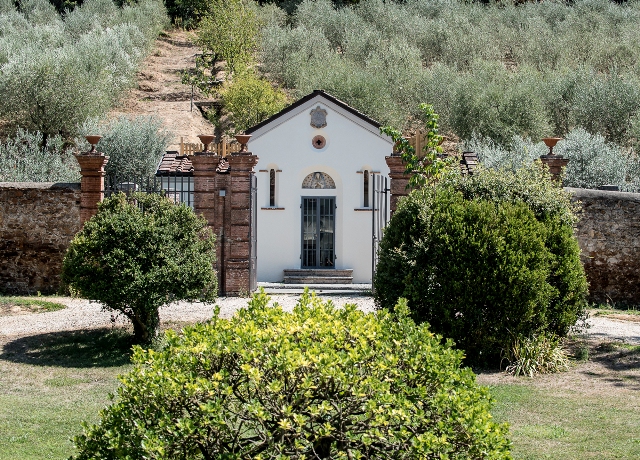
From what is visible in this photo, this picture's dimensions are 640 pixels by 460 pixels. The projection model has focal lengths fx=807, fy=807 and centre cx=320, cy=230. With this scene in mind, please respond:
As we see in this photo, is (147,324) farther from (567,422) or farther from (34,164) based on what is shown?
(34,164)

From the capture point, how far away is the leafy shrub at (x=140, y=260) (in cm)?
1078

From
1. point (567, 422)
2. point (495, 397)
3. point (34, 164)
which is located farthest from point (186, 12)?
point (567, 422)

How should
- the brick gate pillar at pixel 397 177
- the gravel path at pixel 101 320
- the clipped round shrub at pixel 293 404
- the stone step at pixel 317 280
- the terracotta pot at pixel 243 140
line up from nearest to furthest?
the clipped round shrub at pixel 293 404
the gravel path at pixel 101 320
the brick gate pillar at pixel 397 177
the terracotta pot at pixel 243 140
the stone step at pixel 317 280

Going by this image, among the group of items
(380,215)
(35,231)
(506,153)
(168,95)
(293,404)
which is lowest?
(293,404)

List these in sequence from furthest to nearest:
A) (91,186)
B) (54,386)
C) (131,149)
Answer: (131,149) < (91,186) < (54,386)

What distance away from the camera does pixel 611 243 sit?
1548 cm

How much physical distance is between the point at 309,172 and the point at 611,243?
770 centimetres

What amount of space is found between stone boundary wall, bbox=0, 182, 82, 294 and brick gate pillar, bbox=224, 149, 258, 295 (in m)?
2.92

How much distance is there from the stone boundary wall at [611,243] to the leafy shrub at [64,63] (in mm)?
19140

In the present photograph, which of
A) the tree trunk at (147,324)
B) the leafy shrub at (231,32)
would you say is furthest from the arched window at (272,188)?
the leafy shrub at (231,32)

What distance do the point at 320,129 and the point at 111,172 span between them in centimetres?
845

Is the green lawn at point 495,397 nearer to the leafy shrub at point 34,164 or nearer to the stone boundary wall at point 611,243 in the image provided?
the stone boundary wall at point 611,243

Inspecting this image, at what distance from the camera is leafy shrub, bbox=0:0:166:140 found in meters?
28.2

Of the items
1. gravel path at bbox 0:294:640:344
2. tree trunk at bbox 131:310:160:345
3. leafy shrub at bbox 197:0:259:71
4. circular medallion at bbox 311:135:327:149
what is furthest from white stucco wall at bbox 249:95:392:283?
leafy shrub at bbox 197:0:259:71
